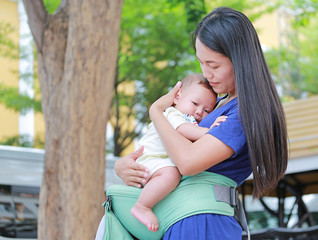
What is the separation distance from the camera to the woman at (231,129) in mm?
2221

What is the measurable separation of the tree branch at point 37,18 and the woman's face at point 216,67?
12.9 ft

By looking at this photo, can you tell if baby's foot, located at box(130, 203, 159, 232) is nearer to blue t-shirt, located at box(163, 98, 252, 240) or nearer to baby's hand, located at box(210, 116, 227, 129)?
blue t-shirt, located at box(163, 98, 252, 240)

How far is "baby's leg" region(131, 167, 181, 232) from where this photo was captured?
228 centimetres

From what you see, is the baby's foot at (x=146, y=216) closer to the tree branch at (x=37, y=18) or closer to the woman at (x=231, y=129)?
the woman at (x=231, y=129)

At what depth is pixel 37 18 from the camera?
19.6 feet

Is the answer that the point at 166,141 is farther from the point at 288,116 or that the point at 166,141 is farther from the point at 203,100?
the point at 288,116

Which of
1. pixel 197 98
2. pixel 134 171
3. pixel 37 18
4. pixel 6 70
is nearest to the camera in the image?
pixel 134 171

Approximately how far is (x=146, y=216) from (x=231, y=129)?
49 centimetres

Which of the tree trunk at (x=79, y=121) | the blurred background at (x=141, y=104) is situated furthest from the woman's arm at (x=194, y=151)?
the blurred background at (x=141, y=104)

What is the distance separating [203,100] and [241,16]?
0.41 meters

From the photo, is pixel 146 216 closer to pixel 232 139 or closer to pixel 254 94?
pixel 232 139

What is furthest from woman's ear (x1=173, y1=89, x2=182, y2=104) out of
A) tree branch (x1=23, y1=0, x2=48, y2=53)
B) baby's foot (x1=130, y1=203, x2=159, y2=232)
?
tree branch (x1=23, y1=0, x2=48, y2=53)

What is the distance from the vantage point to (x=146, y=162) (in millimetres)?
2422

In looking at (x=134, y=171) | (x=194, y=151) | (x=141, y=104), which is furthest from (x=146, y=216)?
(x=141, y=104)
